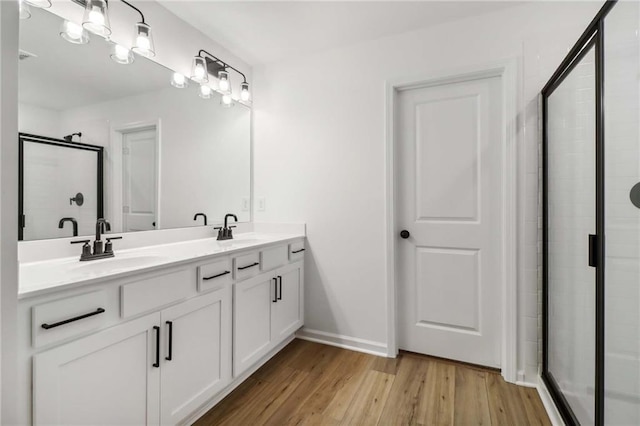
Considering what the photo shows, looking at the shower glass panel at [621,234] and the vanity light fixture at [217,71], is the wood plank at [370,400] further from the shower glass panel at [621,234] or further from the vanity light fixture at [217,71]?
the vanity light fixture at [217,71]

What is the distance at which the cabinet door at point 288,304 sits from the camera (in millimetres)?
2240

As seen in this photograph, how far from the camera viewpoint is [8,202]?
0.73 m

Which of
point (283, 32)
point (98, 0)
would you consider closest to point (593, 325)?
point (283, 32)

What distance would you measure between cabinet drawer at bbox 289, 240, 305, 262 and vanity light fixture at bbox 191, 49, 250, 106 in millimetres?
1286

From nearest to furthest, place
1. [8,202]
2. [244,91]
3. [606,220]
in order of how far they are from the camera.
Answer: [8,202]
[606,220]
[244,91]

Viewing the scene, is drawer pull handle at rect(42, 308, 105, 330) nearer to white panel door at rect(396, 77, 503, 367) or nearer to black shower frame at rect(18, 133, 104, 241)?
black shower frame at rect(18, 133, 104, 241)

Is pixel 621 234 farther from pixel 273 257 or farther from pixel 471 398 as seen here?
pixel 273 257

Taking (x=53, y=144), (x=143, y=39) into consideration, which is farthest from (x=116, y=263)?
(x=143, y=39)

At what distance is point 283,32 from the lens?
229cm

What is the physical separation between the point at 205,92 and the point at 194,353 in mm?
1826


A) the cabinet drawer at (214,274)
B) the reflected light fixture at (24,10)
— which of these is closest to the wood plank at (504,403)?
the cabinet drawer at (214,274)

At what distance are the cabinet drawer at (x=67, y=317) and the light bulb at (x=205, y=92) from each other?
1681 mm

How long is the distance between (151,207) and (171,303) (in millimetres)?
800

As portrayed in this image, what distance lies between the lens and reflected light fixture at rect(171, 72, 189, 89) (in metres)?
2.09
